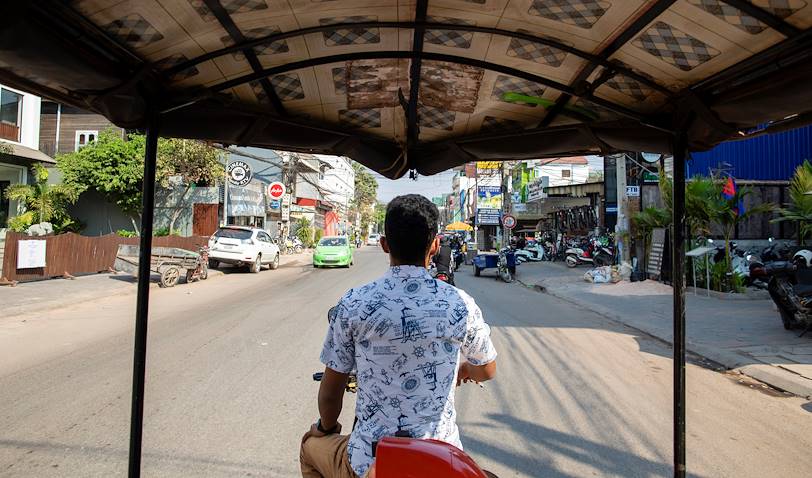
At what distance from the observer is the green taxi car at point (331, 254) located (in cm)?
2245

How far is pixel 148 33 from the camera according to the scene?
2168mm

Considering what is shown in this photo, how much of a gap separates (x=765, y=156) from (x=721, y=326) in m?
11.7

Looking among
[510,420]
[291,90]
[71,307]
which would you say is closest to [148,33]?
[291,90]

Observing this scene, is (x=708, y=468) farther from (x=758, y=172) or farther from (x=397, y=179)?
(x=758, y=172)

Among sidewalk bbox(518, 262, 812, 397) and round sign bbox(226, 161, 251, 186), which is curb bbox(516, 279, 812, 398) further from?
round sign bbox(226, 161, 251, 186)

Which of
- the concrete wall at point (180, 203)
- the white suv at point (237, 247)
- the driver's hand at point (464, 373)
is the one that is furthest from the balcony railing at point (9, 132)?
the driver's hand at point (464, 373)

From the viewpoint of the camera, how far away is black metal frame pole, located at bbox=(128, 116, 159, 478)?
8.08ft

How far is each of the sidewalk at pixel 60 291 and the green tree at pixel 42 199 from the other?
5.47 m

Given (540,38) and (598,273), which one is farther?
(598,273)

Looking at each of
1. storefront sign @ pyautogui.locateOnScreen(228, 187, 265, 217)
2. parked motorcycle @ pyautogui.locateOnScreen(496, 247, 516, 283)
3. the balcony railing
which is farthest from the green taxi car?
the balcony railing

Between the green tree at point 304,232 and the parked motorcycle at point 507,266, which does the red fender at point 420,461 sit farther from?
the green tree at point 304,232

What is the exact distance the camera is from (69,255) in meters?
14.4

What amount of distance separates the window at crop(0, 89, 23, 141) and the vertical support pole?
22.7 metres

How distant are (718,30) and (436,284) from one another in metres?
1.56
